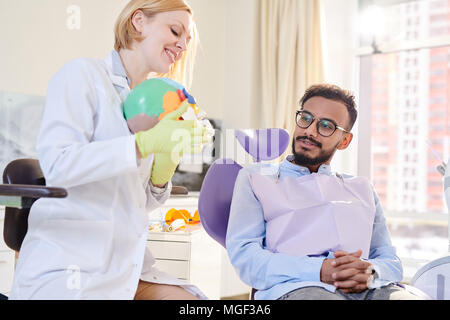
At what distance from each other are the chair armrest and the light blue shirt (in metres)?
0.57

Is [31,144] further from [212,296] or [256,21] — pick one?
[256,21]

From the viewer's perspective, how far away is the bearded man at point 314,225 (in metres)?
1.18

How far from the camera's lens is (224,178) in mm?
1481

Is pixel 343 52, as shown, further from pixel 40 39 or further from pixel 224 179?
pixel 224 179

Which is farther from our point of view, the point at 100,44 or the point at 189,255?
the point at 100,44

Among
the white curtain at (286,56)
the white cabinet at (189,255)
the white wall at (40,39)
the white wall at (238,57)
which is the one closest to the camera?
the white wall at (40,39)

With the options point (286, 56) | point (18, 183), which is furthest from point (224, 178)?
point (286, 56)

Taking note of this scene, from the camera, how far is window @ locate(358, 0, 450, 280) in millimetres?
3410

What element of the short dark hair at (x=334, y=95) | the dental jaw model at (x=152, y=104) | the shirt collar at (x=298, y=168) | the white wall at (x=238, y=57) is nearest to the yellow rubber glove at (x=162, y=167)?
the dental jaw model at (x=152, y=104)

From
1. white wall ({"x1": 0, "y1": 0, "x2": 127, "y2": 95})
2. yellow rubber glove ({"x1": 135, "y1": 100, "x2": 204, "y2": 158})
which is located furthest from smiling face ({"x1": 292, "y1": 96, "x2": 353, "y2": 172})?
white wall ({"x1": 0, "y1": 0, "x2": 127, "y2": 95})

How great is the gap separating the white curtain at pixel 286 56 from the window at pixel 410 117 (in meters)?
0.51

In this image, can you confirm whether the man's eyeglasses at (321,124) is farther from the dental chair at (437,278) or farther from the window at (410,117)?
the window at (410,117)

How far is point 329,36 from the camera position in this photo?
3.58 m

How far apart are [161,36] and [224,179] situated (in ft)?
1.73
